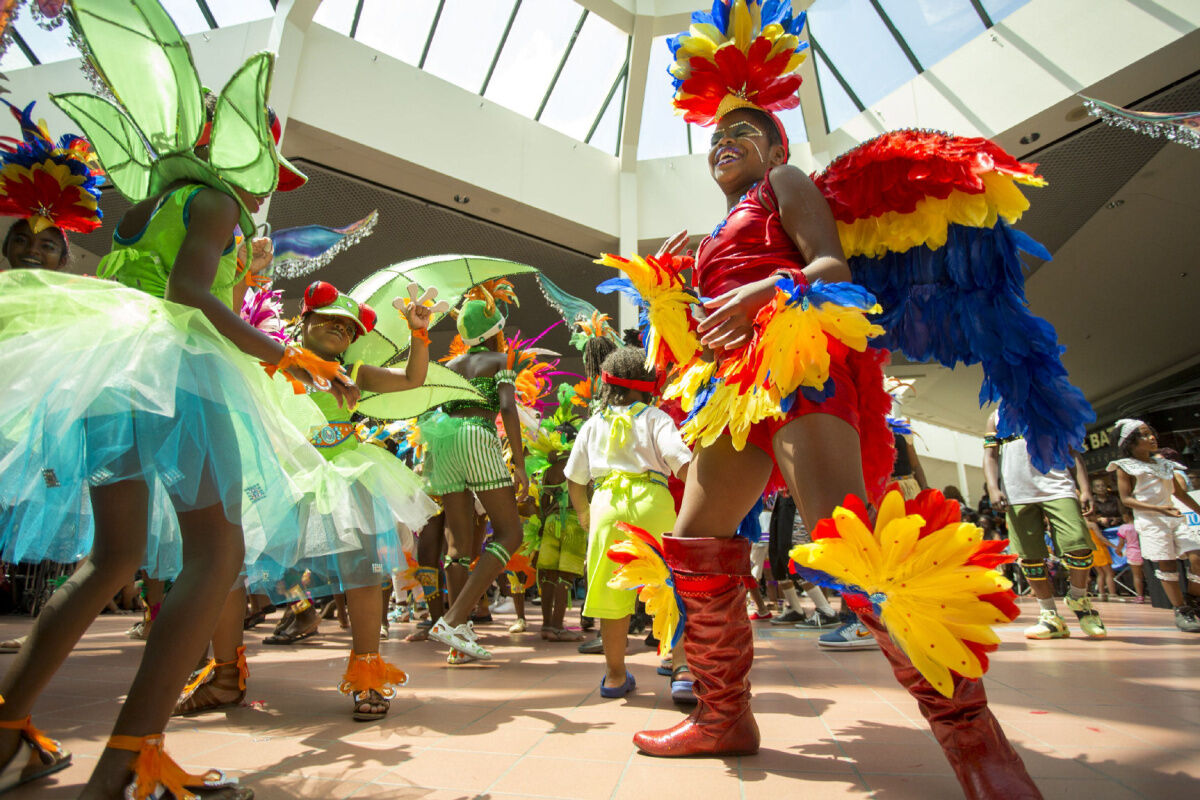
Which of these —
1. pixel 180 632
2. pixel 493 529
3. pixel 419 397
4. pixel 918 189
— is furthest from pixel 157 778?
pixel 493 529

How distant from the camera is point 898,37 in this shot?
10164 millimetres

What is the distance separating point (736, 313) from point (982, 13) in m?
10.6

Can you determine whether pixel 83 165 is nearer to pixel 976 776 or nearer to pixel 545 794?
pixel 545 794

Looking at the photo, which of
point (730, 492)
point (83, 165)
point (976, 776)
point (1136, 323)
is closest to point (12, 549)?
point (730, 492)

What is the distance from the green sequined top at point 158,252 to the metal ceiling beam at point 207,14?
983 centimetres

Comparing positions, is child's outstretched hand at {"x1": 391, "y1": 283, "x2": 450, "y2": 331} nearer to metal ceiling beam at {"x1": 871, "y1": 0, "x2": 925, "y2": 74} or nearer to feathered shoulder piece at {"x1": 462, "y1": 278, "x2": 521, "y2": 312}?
feathered shoulder piece at {"x1": 462, "y1": 278, "x2": 521, "y2": 312}

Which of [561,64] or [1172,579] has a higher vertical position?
[561,64]

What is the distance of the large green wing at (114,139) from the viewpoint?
6.51 feet

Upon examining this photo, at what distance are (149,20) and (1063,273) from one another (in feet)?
47.1

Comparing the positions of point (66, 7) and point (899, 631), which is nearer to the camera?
point (899, 631)

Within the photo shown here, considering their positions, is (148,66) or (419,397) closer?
(148,66)

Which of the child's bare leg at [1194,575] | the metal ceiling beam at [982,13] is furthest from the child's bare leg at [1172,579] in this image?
the metal ceiling beam at [982,13]

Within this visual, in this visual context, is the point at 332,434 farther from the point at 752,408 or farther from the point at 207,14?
the point at 207,14

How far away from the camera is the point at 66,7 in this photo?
5.66ft
